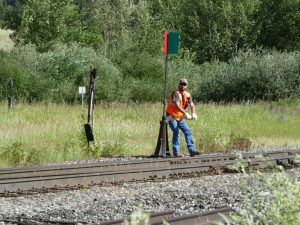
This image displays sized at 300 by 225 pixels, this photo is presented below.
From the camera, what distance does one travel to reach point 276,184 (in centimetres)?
547

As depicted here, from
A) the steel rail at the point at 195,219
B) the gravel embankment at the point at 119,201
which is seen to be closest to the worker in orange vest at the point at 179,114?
the gravel embankment at the point at 119,201

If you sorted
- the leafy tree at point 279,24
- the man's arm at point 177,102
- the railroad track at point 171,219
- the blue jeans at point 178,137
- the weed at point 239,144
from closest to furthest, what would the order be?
1. the railroad track at point 171,219
2. the man's arm at point 177,102
3. the blue jeans at point 178,137
4. the weed at point 239,144
5. the leafy tree at point 279,24

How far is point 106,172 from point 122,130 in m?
8.15

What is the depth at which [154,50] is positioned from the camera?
2030 inches

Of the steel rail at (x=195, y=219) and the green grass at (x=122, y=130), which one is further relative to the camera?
the green grass at (x=122, y=130)

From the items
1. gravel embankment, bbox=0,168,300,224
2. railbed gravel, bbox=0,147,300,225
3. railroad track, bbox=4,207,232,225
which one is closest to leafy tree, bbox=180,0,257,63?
railbed gravel, bbox=0,147,300,225

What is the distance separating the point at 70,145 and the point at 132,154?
151cm

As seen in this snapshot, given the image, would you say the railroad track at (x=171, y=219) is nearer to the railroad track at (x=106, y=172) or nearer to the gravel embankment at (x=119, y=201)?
the gravel embankment at (x=119, y=201)

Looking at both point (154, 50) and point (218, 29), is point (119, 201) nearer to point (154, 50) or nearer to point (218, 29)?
point (154, 50)

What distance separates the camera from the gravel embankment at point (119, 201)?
32.1 feet

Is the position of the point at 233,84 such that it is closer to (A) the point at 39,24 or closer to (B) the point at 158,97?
(B) the point at 158,97

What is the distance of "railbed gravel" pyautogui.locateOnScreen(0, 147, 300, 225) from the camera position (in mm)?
9730

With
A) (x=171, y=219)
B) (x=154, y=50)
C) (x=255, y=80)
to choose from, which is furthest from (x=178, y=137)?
(x=154, y=50)

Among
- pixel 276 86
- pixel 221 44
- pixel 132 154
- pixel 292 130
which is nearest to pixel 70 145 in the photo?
pixel 132 154
